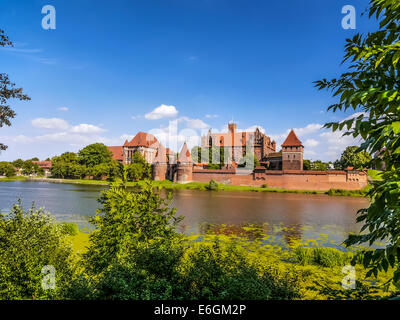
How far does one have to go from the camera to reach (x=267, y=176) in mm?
53781

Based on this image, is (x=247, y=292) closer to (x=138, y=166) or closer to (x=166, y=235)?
(x=166, y=235)

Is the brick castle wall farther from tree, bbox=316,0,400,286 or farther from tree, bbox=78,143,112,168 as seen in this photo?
tree, bbox=316,0,400,286

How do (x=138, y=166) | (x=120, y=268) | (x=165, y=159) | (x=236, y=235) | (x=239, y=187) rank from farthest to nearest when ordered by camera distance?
(x=165, y=159) → (x=138, y=166) → (x=239, y=187) → (x=236, y=235) → (x=120, y=268)

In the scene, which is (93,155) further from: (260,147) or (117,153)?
(260,147)

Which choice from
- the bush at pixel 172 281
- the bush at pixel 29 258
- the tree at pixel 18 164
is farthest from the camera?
the tree at pixel 18 164

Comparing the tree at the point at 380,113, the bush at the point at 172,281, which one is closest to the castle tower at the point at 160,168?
the bush at the point at 172,281

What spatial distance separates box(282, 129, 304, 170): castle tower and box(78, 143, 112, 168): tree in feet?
177

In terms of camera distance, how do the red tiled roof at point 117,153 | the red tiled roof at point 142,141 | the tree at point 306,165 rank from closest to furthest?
the tree at point 306,165
the red tiled roof at point 142,141
the red tiled roof at point 117,153

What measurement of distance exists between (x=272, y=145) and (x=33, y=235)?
3208 inches

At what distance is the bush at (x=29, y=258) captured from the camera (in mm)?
5023

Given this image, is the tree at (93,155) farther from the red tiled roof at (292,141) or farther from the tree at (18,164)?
the red tiled roof at (292,141)

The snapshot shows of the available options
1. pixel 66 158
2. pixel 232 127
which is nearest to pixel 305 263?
pixel 232 127

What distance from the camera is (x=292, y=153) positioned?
5853 centimetres
